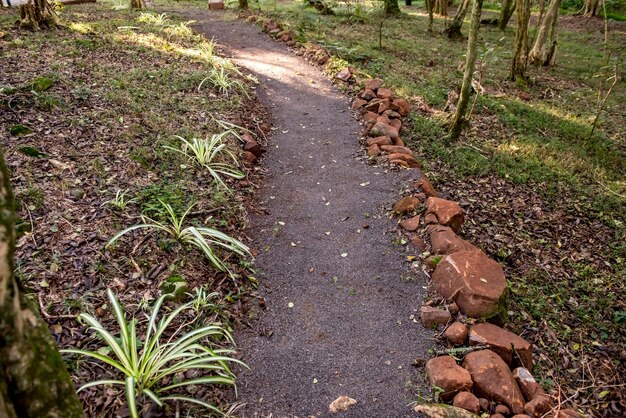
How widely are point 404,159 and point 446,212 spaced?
1.15 meters

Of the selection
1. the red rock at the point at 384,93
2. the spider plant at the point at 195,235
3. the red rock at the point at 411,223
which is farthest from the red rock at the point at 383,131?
the spider plant at the point at 195,235

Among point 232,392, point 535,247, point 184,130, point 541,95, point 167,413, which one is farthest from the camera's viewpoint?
point 541,95

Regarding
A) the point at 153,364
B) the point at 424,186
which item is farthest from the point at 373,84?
the point at 153,364

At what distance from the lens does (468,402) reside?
2.27 m

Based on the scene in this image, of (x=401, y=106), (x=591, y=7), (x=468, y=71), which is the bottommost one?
(x=401, y=106)

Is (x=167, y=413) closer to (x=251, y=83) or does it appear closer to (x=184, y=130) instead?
(x=184, y=130)

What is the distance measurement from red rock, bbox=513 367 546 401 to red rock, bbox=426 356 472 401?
1.21ft

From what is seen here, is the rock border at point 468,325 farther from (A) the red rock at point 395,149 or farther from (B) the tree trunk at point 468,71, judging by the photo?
(B) the tree trunk at point 468,71

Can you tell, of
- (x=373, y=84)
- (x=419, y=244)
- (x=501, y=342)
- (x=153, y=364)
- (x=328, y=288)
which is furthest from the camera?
(x=373, y=84)

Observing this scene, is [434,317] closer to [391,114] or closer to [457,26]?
[391,114]

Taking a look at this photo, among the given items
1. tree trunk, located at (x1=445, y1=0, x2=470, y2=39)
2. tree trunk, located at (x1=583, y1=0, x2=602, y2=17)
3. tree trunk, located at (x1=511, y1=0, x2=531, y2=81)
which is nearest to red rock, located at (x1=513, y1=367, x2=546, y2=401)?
tree trunk, located at (x1=511, y1=0, x2=531, y2=81)

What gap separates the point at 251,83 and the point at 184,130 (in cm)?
250

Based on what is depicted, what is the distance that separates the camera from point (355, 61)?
319 inches

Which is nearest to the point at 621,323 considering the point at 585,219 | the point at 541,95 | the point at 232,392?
the point at 585,219
